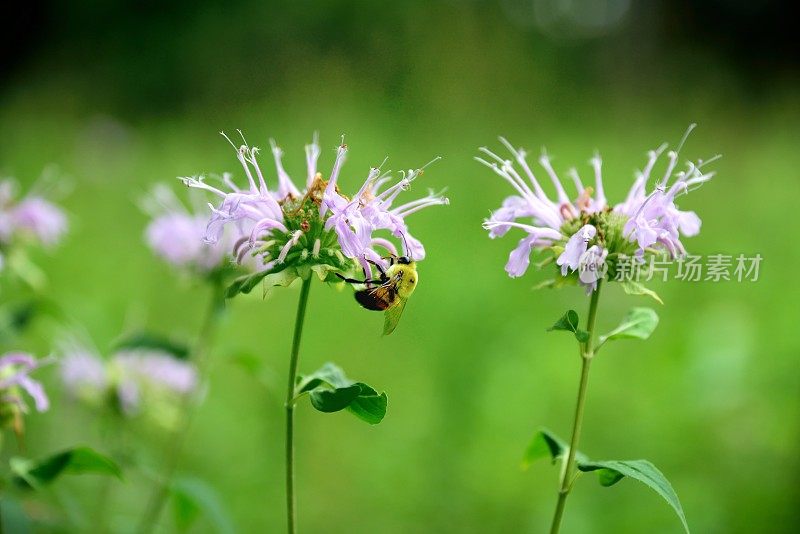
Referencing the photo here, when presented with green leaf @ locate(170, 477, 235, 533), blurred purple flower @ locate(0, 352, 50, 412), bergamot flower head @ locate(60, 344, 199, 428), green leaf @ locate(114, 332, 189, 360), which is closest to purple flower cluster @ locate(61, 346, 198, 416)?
bergamot flower head @ locate(60, 344, 199, 428)

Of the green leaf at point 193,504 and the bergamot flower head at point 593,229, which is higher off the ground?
the bergamot flower head at point 593,229

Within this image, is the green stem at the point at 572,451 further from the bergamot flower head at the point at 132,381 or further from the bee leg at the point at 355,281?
the bergamot flower head at the point at 132,381

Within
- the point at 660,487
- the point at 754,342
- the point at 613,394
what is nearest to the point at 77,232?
the point at 613,394

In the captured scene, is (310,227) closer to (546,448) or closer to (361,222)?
(361,222)

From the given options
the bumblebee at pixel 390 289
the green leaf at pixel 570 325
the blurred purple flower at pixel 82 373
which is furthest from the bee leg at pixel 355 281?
the blurred purple flower at pixel 82 373

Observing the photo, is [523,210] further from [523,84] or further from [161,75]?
[161,75]

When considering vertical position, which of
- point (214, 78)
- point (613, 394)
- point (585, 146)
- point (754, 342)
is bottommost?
point (613, 394)

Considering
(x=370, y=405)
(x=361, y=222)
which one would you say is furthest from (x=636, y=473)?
(x=361, y=222)

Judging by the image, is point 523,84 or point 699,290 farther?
point 523,84
